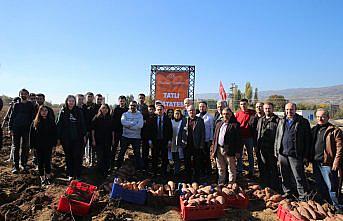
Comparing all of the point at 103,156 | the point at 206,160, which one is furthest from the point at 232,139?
the point at 103,156

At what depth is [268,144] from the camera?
6363 millimetres

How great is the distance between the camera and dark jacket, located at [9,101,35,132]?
7230 millimetres

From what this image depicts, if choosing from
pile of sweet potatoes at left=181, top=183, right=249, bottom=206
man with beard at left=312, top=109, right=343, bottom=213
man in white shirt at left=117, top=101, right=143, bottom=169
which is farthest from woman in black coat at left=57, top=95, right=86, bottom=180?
man with beard at left=312, top=109, right=343, bottom=213

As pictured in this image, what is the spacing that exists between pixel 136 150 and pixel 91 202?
97.5 inches

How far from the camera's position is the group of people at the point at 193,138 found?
5.59 m

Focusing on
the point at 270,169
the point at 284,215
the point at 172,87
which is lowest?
the point at 284,215

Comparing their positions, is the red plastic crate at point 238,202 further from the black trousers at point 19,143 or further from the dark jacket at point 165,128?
the black trousers at point 19,143

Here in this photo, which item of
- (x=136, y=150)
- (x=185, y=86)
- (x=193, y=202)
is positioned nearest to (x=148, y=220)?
(x=193, y=202)

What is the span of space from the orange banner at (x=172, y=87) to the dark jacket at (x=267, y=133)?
19.7 ft

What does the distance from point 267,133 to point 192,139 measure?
166 centimetres

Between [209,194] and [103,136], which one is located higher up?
[103,136]

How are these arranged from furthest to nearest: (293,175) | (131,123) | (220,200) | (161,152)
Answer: (161,152) < (131,123) < (293,175) < (220,200)

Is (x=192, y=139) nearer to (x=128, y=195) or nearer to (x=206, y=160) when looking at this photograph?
(x=206, y=160)

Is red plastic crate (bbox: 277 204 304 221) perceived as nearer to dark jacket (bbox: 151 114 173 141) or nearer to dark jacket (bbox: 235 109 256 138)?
dark jacket (bbox: 235 109 256 138)
